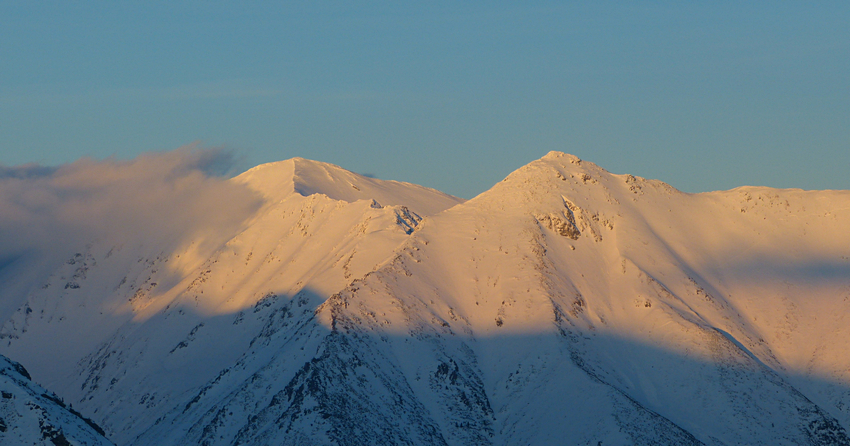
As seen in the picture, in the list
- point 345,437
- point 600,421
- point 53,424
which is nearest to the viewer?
point 53,424

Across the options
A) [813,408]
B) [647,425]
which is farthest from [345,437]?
[813,408]

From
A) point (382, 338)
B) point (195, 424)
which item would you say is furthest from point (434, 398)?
point (195, 424)

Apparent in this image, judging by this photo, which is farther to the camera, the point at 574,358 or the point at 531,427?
the point at 574,358

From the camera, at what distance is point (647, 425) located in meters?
178

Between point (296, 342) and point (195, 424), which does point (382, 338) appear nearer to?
point (296, 342)

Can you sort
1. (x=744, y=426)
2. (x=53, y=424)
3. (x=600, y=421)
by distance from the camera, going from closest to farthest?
(x=53, y=424)
(x=600, y=421)
(x=744, y=426)

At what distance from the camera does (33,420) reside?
377 feet

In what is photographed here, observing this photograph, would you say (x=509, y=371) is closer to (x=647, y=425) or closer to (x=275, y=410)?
(x=647, y=425)

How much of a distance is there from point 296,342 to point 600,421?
5677cm

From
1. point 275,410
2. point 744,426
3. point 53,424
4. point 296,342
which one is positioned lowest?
point 53,424

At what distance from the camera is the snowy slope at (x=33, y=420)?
372 feet

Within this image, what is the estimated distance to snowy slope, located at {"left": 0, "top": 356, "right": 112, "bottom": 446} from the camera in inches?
4469

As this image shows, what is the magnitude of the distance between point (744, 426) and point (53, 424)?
123 meters

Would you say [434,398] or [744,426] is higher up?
[744,426]
